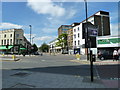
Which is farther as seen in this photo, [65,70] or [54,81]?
[65,70]

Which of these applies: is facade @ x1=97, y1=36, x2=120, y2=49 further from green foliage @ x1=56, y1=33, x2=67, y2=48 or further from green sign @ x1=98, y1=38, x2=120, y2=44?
green foliage @ x1=56, y1=33, x2=67, y2=48

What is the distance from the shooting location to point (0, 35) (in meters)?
57.7

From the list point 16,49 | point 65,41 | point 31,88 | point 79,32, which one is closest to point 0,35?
point 16,49

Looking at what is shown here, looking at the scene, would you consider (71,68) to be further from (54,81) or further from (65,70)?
(54,81)

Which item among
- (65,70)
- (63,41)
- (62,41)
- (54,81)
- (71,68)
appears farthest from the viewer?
(63,41)

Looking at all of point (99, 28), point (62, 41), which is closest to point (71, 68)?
point (99, 28)

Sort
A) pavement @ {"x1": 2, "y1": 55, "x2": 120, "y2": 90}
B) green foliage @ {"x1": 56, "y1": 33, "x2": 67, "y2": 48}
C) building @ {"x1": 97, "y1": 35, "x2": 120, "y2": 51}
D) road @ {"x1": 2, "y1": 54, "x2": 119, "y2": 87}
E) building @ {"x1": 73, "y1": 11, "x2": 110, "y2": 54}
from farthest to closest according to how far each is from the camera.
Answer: green foliage @ {"x1": 56, "y1": 33, "x2": 67, "y2": 48}, building @ {"x1": 73, "y1": 11, "x2": 110, "y2": 54}, building @ {"x1": 97, "y1": 35, "x2": 120, "y2": 51}, road @ {"x1": 2, "y1": 54, "x2": 119, "y2": 87}, pavement @ {"x1": 2, "y1": 55, "x2": 120, "y2": 90}

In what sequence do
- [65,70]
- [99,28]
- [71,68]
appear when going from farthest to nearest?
[99,28]
[71,68]
[65,70]

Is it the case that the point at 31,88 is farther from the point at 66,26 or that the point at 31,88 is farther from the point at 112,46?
the point at 66,26

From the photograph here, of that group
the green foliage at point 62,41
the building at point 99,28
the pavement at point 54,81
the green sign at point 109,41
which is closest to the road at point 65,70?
the pavement at point 54,81

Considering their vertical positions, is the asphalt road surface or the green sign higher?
the green sign

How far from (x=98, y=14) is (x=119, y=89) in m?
52.2

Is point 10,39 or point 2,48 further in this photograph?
point 10,39

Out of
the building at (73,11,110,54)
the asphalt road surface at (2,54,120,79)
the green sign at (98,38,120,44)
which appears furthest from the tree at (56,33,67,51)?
the asphalt road surface at (2,54,120,79)
